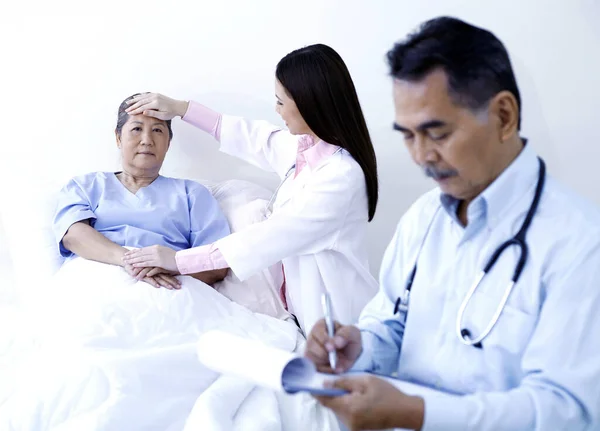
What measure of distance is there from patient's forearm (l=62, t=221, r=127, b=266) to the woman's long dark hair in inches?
27.7

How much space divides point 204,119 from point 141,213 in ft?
1.38

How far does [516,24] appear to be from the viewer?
2.30 metres

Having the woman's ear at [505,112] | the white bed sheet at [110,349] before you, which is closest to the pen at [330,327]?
the woman's ear at [505,112]

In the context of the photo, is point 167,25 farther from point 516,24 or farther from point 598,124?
point 598,124

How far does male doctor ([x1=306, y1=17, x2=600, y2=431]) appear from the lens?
1.00 meters

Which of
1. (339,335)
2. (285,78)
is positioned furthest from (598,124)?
(339,335)

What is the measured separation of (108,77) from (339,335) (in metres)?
1.77

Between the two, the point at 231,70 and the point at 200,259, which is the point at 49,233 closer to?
the point at 200,259

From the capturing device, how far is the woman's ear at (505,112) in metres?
1.07

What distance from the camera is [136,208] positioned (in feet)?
7.45

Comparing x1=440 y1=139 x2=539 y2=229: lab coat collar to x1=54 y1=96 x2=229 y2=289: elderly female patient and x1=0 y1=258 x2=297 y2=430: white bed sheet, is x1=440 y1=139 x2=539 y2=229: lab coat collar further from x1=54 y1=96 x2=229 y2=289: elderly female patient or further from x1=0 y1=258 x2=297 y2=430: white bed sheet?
x1=54 y1=96 x2=229 y2=289: elderly female patient

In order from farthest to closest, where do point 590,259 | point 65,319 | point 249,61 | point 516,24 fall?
1. point 249,61
2. point 516,24
3. point 65,319
4. point 590,259

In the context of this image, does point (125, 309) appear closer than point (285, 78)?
Yes

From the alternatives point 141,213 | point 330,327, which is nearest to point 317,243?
point 141,213
